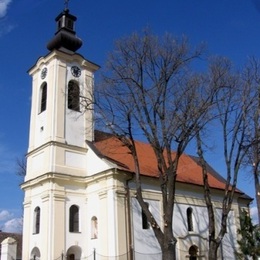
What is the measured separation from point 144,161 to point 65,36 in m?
9.98

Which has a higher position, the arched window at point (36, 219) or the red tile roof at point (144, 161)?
the red tile roof at point (144, 161)

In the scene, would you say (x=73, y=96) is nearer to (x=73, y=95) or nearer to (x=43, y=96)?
(x=73, y=95)

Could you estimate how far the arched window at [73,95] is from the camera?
2622 cm

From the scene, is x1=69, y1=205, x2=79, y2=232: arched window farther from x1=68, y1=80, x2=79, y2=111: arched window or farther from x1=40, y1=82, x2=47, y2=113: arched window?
x1=40, y1=82, x2=47, y2=113: arched window

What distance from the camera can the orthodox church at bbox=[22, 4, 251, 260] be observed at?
Result: 22156 millimetres

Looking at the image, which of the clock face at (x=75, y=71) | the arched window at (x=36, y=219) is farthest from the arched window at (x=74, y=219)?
the clock face at (x=75, y=71)

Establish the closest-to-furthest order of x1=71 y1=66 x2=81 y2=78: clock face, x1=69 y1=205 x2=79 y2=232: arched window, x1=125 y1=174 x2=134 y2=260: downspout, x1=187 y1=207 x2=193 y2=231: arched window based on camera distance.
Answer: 1. x1=125 y1=174 x2=134 y2=260: downspout
2. x1=69 y1=205 x2=79 y2=232: arched window
3. x1=187 y1=207 x2=193 y2=231: arched window
4. x1=71 y1=66 x2=81 y2=78: clock face

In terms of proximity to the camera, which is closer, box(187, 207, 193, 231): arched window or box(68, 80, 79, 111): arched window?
box(187, 207, 193, 231): arched window

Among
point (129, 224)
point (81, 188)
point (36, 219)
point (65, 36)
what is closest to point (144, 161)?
point (81, 188)

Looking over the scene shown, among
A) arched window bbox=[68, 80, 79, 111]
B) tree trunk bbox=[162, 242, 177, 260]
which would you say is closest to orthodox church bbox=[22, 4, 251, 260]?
arched window bbox=[68, 80, 79, 111]

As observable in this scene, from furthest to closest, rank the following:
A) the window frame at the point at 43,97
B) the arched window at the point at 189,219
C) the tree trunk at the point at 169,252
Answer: the window frame at the point at 43,97 → the arched window at the point at 189,219 → the tree trunk at the point at 169,252

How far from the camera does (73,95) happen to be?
86.6 feet

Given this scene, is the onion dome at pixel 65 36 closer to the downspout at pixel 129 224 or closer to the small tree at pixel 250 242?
the downspout at pixel 129 224

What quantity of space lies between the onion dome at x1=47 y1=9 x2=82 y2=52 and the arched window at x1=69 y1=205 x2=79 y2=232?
10586mm
